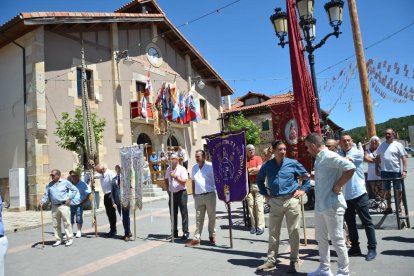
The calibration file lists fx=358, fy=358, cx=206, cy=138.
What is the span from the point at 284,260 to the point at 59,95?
13.9 metres

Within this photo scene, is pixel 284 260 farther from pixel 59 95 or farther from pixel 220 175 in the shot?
pixel 59 95

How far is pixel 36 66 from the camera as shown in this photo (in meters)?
15.4

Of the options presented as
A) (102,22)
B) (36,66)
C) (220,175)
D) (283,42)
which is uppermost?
(102,22)

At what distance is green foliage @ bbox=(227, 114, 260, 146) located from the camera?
26625 millimetres

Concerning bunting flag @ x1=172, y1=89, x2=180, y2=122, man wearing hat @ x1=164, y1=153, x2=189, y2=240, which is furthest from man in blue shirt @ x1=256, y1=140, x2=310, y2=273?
bunting flag @ x1=172, y1=89, x2=180, y2=122

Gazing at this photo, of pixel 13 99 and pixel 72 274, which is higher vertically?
pixel 13 99

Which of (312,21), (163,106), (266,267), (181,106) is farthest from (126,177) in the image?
(181,106)

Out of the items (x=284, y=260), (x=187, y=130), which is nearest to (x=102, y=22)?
(x=187, y=130)

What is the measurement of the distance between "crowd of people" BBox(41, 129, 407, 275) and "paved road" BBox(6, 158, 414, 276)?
0.29 meters

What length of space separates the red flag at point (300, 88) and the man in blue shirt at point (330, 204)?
2.76 m

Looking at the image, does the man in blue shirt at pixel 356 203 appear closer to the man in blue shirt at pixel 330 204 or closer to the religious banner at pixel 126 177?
the man in blue shirt at pixel 330 204

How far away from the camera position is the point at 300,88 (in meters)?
6.96

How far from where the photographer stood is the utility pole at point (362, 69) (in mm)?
9398

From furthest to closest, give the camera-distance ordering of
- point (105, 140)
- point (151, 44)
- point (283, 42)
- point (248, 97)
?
point (248, 97)
point (151, 44)
point (105, 140)
point (283, 42)
